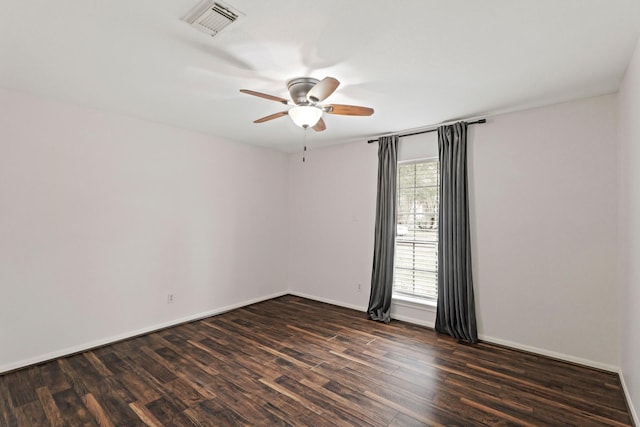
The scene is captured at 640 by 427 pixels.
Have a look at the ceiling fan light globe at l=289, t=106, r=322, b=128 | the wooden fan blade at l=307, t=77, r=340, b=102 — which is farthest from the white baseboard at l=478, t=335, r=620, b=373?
the wooden fan blade at l=307, t=77, r=340, b=102

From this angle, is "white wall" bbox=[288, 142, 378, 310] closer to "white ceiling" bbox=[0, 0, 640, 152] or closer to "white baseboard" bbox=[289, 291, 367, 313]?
"white baseboard" bbox=[289, 291, 367, 313]

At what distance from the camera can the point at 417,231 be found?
4273mm

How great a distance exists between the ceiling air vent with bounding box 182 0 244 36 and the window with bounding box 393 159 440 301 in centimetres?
309

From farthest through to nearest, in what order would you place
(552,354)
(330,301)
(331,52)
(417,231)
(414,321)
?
(330,301) < (417,231) < (414,321) < (552,354) < (331,52)

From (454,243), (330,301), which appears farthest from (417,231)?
(330,301)

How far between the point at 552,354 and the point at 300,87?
3567 millimetres

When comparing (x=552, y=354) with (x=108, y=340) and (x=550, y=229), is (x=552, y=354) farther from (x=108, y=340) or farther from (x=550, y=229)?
(x=108, y=340)

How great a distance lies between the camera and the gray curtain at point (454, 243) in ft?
11.8

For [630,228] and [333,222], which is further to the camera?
[333,222]

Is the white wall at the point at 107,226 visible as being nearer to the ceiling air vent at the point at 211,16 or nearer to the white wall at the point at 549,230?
the ceiling air vent at the point at 211,16

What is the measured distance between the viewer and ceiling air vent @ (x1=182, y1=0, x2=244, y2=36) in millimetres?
1727

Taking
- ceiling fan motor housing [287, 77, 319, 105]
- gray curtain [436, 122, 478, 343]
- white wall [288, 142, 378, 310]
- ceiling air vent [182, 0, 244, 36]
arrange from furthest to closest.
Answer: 1. white wall [288, 142, 378, 310]
2. gray curtain [436, 122, 478, 343]
3. ceiling fan motor housing [287, 77, 319, 105]
4. ceiling air vent [182, 0, 244, 36]

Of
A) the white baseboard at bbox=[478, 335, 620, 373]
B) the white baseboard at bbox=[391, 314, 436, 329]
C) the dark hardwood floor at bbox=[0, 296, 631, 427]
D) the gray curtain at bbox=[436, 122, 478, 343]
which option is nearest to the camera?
the dark hardwood floor at bbox=[0, 296, 631, 427]

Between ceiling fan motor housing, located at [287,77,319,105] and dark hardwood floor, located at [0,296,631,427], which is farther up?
ceiling fan motor housing, located at [287,77,319,105]
